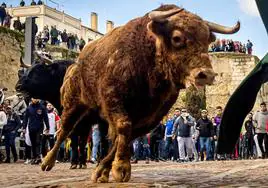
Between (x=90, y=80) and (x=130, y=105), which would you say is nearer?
(x=130, y=105)

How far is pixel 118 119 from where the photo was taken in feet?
19.3

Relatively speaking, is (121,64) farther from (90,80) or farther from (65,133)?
(65,133)

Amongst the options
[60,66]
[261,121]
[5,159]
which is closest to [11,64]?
[5,159]

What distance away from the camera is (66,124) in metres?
7.49

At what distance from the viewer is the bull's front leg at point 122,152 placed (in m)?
5.69

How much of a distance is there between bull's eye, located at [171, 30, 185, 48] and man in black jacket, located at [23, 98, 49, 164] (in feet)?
31.8

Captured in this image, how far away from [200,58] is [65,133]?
9.15 ft

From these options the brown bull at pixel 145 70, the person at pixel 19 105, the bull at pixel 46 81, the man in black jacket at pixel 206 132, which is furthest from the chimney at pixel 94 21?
the brown bull at pixel 145 70

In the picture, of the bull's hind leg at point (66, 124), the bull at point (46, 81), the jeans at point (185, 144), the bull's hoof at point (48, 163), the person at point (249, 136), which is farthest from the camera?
the person at point (249, 136)

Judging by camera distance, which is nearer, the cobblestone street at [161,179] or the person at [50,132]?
the cobblestone street at [161,179]

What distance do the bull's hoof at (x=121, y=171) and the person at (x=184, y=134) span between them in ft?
40.2

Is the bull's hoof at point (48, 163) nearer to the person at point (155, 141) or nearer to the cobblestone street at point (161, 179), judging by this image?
the cobblestone street at point (161, 179)

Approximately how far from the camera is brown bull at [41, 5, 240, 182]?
5660 millimetres

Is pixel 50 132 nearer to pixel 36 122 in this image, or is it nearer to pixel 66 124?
pixel 36 122
